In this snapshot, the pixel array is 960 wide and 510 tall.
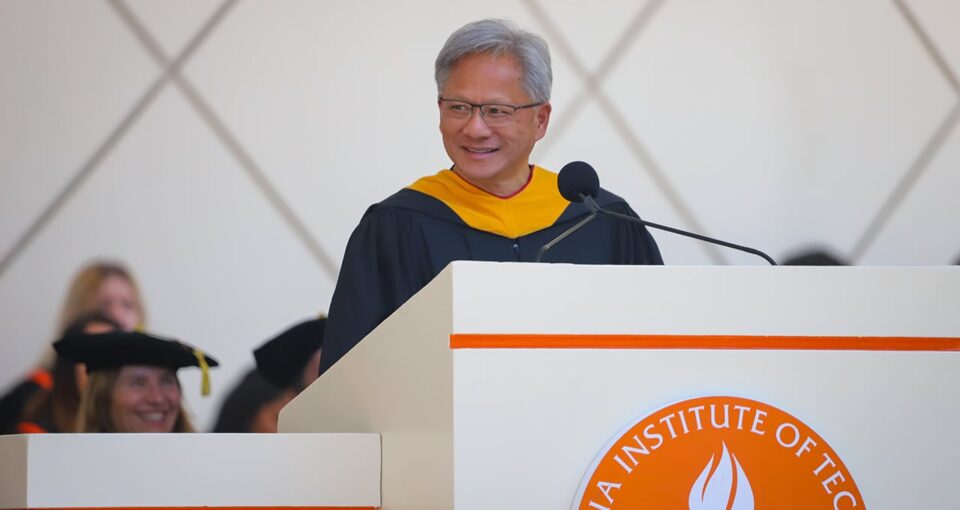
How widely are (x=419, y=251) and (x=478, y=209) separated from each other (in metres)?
0.12

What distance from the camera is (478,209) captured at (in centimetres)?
214

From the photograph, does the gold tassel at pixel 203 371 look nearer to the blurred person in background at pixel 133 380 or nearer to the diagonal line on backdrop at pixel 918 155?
the blurred person in background at pixel 133 380

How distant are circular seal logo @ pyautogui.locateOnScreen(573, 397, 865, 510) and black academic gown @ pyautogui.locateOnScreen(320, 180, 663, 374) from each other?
0.98 m

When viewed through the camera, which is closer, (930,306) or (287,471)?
(930,306)

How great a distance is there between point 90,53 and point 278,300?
0.79 metres

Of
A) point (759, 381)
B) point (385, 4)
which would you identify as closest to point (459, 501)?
point (759, 381)

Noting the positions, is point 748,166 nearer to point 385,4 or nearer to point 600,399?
point 385,4

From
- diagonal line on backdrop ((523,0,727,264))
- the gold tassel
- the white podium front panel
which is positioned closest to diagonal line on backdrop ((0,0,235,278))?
the gold tassel

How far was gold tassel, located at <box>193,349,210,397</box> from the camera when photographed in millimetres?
3424

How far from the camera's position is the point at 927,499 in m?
1.07

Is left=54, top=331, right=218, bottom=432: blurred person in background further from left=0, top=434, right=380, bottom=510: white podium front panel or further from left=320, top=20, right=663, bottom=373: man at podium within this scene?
left=0, top=434, right=380, bottom=510: white podium front panel

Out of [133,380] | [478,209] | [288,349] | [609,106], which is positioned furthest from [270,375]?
[478,209]

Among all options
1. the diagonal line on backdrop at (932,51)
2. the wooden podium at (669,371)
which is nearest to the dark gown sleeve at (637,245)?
the wooden podium at (669,371)

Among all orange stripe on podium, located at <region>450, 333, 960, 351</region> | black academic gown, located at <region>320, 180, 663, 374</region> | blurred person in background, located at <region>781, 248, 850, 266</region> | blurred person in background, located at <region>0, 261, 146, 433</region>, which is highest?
blurred person in background, located at <region>781, 248, 850, 266</region>
